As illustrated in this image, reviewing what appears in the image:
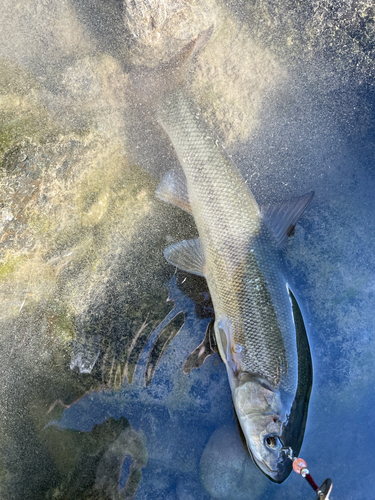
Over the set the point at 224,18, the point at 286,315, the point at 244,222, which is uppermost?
the point at 224,18

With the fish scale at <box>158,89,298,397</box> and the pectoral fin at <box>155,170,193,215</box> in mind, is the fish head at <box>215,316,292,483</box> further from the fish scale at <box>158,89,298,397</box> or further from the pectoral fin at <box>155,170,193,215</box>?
the pectoral fin at <box>155,170,193,215</box>

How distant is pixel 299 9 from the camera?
3.72 m

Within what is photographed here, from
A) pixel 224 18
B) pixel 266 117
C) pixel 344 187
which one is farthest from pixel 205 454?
pixel 224 18

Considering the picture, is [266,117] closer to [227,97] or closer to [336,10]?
[227,97]

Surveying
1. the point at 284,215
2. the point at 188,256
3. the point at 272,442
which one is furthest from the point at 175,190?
the point at 272,442

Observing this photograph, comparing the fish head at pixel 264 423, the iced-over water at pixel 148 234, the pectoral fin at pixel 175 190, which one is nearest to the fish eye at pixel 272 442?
the fish head at pixel 264 423

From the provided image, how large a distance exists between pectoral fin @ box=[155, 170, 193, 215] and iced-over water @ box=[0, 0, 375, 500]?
130 mm

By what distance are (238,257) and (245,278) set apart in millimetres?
210

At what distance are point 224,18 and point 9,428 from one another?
4786 millimetres

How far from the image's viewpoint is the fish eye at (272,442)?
3.14 m

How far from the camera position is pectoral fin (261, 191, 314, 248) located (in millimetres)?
3506

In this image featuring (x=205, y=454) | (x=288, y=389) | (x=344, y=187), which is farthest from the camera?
(x=344, y=187)

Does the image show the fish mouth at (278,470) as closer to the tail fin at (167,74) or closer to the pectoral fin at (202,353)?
the pectoral fin at (202,353)

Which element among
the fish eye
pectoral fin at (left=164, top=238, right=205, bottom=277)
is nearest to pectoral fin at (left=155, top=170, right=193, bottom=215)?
pectoral fin at (left=164, top=238, right=205, bottom=277)
